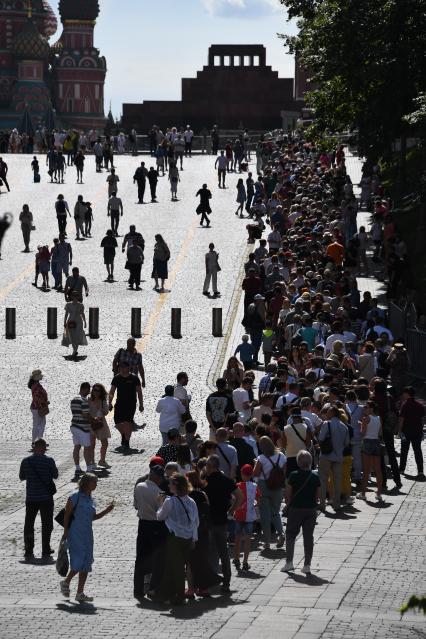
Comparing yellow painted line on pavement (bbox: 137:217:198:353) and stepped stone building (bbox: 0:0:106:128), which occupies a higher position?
stepped stone building (bbox: 0:0:106:128)

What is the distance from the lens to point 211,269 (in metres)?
38.1

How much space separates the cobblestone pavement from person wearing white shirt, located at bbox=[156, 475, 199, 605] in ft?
0.70

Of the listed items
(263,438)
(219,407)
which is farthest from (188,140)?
(263,438)

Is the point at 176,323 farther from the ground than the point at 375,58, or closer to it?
closer to it

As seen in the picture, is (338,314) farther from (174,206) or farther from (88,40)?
(88,40)

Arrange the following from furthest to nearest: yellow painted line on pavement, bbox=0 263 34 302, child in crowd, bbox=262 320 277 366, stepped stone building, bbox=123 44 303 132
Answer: stepped stone building, bbox=123 44 303 132 < yellow painted line on pavement, bbox=0 263 34 302 < child in crowd, bbox=262 320 277 366

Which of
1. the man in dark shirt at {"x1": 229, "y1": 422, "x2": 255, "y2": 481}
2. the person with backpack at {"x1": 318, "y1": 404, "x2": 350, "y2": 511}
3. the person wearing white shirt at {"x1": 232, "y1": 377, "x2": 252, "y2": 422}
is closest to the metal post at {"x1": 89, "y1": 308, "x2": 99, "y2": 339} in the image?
the person wearing white shirt at {"x1": 232, "y1": 377, "x2": 252, "y2": 422}

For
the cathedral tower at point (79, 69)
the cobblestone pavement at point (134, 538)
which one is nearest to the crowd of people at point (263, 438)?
the cobblestone pavement at point (134, 538)

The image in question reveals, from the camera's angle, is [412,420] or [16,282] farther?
[16,282]

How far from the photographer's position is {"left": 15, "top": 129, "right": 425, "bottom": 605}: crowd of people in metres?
16.2

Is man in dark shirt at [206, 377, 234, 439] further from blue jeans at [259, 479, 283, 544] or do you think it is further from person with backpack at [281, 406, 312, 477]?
blue jeans at [259, 479, 283, 544]

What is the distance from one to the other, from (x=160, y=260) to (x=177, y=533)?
23123mm

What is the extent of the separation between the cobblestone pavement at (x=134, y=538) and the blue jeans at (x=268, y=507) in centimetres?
28

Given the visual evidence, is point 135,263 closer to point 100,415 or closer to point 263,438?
point 100,415
